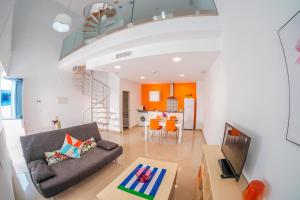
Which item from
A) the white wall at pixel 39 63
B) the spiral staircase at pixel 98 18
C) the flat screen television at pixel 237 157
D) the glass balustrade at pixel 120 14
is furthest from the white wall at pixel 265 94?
the white wall at pixel 39 63

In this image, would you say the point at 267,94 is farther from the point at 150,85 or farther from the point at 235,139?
the point at 150,85

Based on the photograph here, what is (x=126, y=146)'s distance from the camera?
3955 millimetres

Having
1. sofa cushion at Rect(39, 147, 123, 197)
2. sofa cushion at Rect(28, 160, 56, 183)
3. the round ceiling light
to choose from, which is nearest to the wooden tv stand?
sofa cushion at Rect(39, 147, 123, 197)

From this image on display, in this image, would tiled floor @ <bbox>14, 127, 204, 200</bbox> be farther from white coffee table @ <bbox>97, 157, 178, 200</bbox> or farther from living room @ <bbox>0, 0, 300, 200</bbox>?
white coffee table @ <bbox>97, 157, 178, 200</bbox>

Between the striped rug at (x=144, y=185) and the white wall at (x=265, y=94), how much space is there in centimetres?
110

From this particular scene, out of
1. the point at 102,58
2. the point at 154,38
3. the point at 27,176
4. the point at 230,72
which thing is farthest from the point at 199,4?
the point at 27,176

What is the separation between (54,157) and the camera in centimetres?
229

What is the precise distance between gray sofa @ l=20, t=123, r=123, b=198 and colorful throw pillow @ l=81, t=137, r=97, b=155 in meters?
0.09

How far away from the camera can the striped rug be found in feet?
4.97

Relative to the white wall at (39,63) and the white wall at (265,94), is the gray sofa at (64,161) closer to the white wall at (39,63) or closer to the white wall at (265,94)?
the white wall at (265,94)

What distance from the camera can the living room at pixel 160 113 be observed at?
91 cm

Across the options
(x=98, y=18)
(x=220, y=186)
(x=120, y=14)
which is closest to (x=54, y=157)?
(x=220, y=186)

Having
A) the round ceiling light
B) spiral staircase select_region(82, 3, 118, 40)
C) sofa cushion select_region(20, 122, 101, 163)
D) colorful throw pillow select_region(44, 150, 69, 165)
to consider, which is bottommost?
colorful throw pillow select_region(44, 150, 69, 165)

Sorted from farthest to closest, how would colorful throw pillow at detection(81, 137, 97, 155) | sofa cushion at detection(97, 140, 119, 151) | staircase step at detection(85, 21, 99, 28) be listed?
staircase step at detection(85, 21, 99, 28) < sofa cushion at detection(97, 140, 119, 151) < colorful throw pillow at detection(81, 137, 97, 155)
